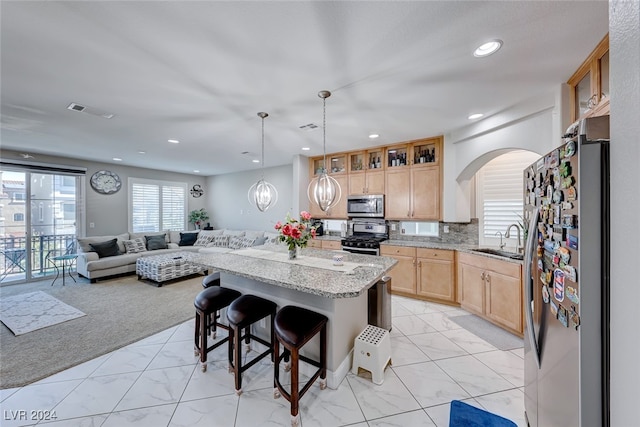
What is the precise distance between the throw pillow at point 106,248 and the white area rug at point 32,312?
3.77 feet

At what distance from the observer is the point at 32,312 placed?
3.35 m

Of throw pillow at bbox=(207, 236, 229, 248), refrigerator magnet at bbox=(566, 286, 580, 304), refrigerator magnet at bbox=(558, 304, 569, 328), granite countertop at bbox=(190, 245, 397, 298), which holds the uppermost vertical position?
refrigerator magnet at bbox=(566, 286, 580, 304)

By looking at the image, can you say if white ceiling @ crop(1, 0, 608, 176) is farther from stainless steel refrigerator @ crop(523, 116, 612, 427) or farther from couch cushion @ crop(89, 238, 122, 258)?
couch cushion @ crop(89, 238, 122, 258)

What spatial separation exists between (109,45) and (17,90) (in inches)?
61.0

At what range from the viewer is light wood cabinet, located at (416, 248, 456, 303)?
141 inches

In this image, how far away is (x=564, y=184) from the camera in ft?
3.44

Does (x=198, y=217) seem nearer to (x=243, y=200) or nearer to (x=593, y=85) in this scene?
(x=243, y=200)

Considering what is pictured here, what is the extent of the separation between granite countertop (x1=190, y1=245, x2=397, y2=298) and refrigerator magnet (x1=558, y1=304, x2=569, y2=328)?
0.96 meters

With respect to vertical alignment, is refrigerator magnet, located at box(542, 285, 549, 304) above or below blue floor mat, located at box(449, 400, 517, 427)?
above

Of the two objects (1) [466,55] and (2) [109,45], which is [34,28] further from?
(1) [466,55]

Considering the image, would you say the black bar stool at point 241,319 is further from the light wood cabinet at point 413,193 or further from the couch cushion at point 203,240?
the couch cushion at point 203,240

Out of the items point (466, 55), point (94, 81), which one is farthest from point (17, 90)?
point (466, 55)

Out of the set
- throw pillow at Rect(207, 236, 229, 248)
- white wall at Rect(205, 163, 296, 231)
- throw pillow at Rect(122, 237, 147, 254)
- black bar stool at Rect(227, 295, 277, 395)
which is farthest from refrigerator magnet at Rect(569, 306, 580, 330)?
throw pillow at Rect(122, 237, 147, 254)

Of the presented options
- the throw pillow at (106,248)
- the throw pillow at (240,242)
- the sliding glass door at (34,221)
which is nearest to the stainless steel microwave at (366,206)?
the throw pillow at (240,242)
